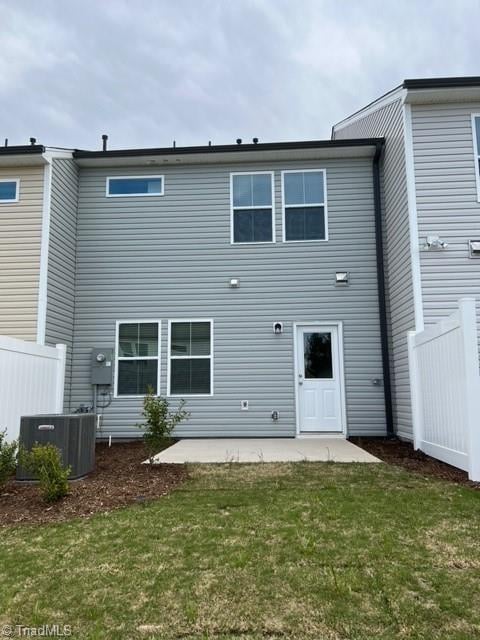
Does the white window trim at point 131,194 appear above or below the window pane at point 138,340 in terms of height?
above

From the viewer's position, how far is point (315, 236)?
28.2 ft

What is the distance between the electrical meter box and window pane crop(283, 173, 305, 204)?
442cm

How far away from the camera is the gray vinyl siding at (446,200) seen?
695 centimetres

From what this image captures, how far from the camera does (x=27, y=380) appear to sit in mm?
6500

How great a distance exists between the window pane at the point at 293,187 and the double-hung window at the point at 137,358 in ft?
11.3

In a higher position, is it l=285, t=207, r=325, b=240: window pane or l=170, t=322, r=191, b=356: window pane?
l=285, t=207, r=325, b=240: window pane

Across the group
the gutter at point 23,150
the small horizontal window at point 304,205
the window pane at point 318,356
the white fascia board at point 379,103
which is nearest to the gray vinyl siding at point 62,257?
the gutter at point 23,150

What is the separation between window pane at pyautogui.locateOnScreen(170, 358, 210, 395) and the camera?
8.35 m

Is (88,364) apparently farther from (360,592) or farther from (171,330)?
(360,592)

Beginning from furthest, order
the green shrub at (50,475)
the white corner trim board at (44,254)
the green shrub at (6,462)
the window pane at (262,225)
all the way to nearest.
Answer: the window pane at (262,225)
the white corner trim board at (44,254)
the green shrub at (6,462)
the green shrub at (50,475)

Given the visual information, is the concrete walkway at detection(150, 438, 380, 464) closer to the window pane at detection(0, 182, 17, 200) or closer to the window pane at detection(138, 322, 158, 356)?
the window pane at detection(138, 322, 158, 356)

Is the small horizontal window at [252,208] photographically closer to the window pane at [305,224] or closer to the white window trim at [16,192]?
the window pane at [305,224]

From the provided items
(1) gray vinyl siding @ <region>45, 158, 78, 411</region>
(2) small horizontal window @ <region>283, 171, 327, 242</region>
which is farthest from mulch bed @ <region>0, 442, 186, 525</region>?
(2) small horizontal window @ <region>283, 171, 327, 242</region>

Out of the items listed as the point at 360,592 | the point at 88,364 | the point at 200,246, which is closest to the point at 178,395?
the point at 88,364
